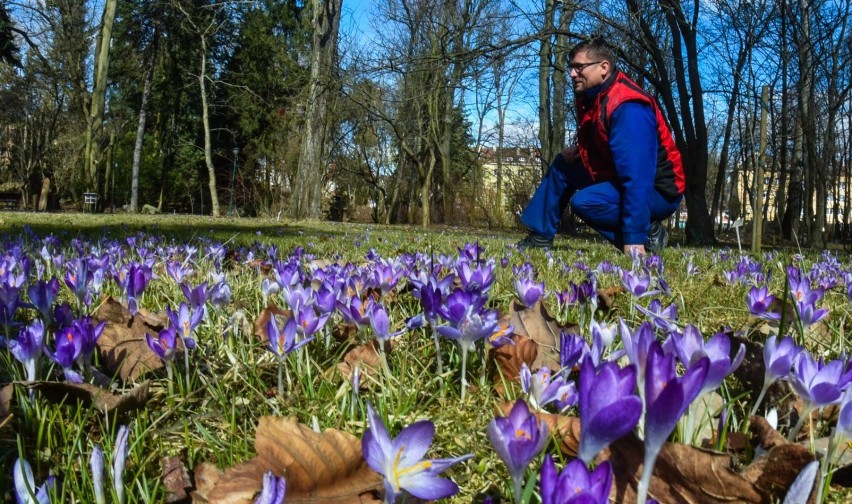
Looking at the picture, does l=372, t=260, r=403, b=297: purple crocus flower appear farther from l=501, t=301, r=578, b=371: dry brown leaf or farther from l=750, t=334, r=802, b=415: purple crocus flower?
l=750, t=334, r=802, b=415: purple crocus flower

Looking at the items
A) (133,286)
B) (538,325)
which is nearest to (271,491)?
(538,325)

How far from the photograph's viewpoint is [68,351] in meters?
1.13

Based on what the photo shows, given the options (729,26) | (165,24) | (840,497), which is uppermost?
(165,24)

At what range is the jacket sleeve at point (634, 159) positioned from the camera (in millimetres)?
4637

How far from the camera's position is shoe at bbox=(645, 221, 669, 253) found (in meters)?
5.80

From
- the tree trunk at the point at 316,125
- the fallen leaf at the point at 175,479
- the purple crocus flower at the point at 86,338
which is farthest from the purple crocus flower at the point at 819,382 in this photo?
the tree trunk at the point at 316,125

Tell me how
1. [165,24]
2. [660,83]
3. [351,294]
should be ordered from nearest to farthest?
1. [351,294]
2. [660,83]
3. [165,24]

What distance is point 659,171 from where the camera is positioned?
5.50 meters

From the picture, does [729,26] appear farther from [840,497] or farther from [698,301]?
[840,497]

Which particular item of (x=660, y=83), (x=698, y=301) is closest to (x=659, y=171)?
(x=698, y=301)

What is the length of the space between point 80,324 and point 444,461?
0.89 m

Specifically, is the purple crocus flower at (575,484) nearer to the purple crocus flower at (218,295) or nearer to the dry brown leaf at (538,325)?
the dry brown leaf at (538,325)

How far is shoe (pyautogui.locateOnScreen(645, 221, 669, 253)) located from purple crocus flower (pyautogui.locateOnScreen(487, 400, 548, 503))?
17.4 feet

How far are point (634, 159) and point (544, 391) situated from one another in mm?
4038
